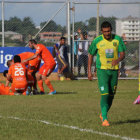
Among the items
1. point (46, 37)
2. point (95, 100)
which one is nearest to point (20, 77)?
point (95, 100)

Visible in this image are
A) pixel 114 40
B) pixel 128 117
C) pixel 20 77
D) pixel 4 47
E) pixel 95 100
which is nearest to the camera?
pixel 114 40

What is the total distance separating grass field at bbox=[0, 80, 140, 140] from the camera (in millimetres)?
8453

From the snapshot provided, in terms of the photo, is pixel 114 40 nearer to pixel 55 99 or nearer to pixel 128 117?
pixel 128 117

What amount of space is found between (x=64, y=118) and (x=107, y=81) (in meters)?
1.35

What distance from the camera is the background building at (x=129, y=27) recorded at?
2539cm

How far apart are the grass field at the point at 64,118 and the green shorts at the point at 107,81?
61 cm

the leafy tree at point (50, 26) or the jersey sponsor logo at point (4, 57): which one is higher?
the leafy tree at point (50, 26)

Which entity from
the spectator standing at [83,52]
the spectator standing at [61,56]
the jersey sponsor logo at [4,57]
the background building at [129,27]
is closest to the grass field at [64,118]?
the spectator standing at [61,56]

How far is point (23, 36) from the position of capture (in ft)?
81.7

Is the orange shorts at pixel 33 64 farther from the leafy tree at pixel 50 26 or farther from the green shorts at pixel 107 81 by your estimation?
the green shorts at pixel 107 81

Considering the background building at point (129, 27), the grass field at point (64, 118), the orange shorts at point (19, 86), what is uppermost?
the background building at point (129, 27)

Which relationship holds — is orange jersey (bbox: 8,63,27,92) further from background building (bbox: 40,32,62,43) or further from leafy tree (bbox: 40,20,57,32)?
background building (bbox: 40,32,62,43)

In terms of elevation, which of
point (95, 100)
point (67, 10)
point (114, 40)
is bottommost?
point (95, 100)

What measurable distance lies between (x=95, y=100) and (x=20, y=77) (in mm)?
2655
